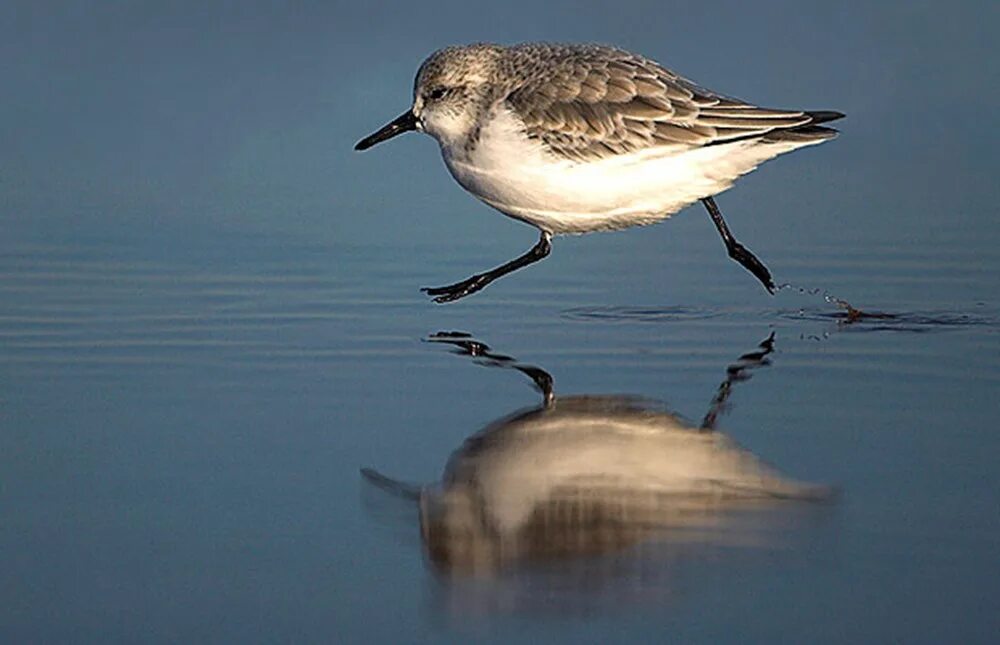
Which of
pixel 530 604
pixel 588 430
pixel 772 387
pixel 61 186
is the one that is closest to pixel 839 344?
pixel 772 387

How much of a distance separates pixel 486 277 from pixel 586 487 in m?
2.36

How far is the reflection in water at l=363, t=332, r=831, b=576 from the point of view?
3.79 metres

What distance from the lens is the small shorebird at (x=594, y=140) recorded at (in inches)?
247

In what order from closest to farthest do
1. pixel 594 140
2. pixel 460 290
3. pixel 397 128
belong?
pixel 594 140, pixel 460 290, pixel 397 128

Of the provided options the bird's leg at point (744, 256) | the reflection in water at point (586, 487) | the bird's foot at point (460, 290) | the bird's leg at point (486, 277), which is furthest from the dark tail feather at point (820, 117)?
the reflection in water at point (586, 487)

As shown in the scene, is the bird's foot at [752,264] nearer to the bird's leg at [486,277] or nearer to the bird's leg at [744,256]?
the bird's leg at [744,256]

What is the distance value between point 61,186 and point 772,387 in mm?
4023

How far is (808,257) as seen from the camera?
7.06 meters

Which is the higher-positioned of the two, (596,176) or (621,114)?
(621,114)

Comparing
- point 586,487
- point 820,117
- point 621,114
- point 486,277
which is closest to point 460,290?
point 486,277

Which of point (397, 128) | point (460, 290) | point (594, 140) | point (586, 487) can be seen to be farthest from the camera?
point (397, 128)

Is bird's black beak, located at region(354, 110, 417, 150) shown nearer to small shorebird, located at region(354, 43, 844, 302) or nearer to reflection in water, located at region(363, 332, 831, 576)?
Answer: small shorebird, located at region(354, 43, 844, 302)

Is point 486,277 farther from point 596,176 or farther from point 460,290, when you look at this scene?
point 596,176

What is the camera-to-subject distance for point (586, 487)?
4.19 meters
